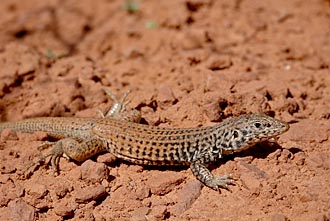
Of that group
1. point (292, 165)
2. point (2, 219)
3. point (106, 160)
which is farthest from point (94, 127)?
point (292, 165)

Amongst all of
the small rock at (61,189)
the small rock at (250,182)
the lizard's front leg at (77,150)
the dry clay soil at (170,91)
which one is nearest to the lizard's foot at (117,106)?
the dry clay soil at (170,91)

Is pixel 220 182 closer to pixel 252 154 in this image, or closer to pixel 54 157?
pixel 252 154

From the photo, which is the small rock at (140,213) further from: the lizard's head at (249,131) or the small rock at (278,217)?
the small rock at (278,217)

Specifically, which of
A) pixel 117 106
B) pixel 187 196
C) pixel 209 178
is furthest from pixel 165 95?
pixel 187 196

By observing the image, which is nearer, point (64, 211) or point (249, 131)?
point (64, 211)

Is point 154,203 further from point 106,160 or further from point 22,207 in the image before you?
point 22,207

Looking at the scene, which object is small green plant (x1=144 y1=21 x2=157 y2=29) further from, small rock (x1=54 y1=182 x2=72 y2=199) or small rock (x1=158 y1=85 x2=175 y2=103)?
small rock (x1=54 y1=182 x2=72 y2=199)

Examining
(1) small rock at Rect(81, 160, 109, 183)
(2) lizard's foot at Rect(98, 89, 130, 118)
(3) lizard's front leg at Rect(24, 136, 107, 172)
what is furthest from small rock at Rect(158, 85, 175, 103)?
(1) small rock at Rect(81, 160, 109, 183)
